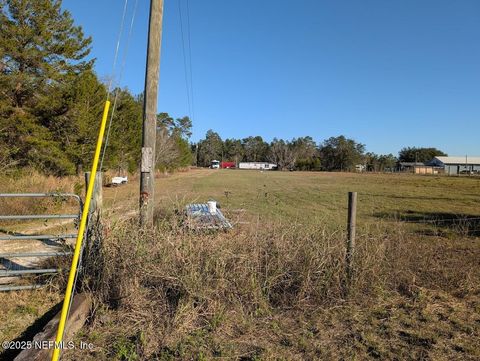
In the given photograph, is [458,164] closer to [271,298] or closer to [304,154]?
[304,154]

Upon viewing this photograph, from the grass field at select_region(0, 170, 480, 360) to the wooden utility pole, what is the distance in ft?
2.48

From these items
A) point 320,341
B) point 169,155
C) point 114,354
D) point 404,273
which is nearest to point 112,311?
point 114,354

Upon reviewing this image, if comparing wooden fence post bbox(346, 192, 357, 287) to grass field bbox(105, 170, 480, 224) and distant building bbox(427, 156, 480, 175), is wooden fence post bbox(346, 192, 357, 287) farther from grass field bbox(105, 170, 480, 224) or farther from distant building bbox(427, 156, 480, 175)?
A: distant building bbox(427, 156, 480, 175)

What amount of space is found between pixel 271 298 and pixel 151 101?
12.2 ft

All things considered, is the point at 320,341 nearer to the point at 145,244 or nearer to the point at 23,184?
the point at 145,244

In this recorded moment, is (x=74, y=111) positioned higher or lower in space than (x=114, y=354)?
higher

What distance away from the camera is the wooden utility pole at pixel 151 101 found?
591 cm

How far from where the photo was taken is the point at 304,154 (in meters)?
143

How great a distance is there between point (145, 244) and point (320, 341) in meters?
2.36

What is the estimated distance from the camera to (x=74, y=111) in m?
21.1

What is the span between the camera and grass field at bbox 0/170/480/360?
11.7 feet

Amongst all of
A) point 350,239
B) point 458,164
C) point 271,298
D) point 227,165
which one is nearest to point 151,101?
point 271,298

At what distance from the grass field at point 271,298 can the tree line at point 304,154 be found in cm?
9290

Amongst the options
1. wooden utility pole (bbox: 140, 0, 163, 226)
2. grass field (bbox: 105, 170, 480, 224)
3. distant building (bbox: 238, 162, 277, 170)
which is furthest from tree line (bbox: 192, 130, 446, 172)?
wooden utility pole (bbox: 140, 0, 163, 226)
